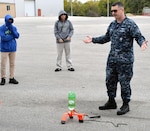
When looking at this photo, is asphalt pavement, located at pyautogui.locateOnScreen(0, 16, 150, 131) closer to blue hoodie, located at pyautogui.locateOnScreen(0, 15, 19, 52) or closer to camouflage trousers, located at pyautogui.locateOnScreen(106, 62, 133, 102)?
camouflage trousers, located at pyautogui.locateOnScreen(106, 62, 133, 102)

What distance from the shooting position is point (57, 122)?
5969 mm

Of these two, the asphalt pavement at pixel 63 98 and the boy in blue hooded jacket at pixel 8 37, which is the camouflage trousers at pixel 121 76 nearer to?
the asphalt pavement at pixel 63 98

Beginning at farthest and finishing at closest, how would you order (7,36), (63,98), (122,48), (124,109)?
(7,36), (63,98), (124,109), (122,48)

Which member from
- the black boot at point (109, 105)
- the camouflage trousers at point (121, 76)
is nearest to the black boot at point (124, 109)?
the camouflage trousers at point (121, 76)

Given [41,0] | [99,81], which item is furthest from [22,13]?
[99,81]

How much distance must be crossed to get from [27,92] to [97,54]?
7128 mm

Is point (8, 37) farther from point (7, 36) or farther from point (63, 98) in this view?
point (63, 98)

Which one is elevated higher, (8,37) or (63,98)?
(8,37)

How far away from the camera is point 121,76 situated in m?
6.28

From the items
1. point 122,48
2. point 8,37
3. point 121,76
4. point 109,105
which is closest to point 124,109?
point 109,105

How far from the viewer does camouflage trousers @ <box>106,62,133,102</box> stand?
20.5 feet

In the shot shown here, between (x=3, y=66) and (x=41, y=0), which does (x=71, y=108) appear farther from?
(x=41, y=0)

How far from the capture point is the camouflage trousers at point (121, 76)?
20.5ft

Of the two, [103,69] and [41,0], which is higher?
[41,0]
